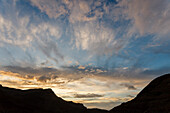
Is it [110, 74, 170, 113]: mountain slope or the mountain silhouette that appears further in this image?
the mountain silhouette

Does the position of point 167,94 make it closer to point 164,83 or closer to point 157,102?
point 157,102

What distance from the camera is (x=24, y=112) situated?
7431 cm

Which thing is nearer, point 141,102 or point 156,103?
point 156,103

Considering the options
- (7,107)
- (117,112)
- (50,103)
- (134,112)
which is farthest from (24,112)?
(134,112)

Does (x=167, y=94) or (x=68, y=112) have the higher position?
(x=167, y=94)

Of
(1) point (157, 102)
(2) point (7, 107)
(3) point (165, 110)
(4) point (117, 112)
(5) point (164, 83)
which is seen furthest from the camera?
(2) point (7, 107)

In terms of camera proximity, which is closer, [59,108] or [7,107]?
[7,107]

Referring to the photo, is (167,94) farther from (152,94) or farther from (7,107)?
(7,107)

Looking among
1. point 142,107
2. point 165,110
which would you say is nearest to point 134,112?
point 142,107

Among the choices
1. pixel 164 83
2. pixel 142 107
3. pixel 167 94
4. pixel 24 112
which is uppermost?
pixel 164 83

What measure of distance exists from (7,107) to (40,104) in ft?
110

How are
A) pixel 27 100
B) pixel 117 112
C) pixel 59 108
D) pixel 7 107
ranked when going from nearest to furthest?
pixel 117 112
pixel 7 107
pixel 27 100
pixel 59 108

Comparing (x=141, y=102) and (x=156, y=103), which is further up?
(x=141, y=102)

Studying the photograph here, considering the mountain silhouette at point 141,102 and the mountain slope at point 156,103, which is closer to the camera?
the mountain slope at point 156,103
